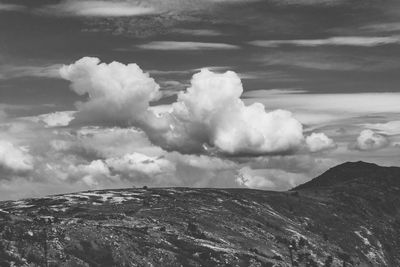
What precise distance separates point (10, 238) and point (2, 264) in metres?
23.0

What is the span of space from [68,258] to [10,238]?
2153 centimetres

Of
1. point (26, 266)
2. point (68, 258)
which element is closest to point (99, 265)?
point (68, 258)

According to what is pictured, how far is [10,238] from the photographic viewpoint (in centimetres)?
19238

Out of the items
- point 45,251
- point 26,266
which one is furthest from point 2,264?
point 45,251

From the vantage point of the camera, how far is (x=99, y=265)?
19825 centimetres

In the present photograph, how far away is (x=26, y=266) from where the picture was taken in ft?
576

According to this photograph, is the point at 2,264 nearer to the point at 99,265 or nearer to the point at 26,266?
the point at 26,266

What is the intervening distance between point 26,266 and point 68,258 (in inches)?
758

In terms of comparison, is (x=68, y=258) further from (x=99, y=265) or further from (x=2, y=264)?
(x=2, y=264)

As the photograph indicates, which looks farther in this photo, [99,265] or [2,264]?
[99,265]

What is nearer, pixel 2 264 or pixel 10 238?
pixel 2 264

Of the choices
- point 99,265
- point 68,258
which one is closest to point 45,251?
point 68,258

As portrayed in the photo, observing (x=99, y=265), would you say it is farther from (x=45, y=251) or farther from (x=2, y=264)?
(x=2, y=264)

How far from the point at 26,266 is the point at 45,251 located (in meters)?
14.4
